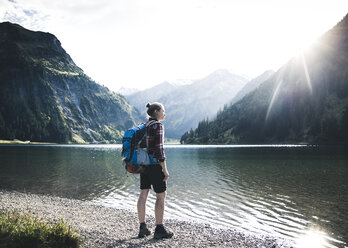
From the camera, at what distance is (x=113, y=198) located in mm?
26250

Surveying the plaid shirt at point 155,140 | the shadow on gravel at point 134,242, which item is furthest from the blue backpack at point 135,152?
the shadow on gravel at point 134,242

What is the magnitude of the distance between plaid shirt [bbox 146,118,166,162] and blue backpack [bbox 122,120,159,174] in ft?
0.54

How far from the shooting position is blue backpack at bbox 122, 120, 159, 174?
32.1 feet

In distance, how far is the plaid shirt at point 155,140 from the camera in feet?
32.0

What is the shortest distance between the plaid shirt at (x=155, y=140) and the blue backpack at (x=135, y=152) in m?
0.17

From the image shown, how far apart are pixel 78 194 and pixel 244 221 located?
1813cm

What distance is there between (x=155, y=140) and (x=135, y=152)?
0.88m

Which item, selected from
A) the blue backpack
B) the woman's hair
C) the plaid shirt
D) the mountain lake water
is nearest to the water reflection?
the mountain lake water

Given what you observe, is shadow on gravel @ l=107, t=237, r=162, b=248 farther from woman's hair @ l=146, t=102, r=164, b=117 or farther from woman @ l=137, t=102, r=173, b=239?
woman's hair @ l=146, t=102, r=164, b=117

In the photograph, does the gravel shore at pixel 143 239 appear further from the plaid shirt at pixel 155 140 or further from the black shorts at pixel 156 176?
the plaid shirt at pixel 155 140

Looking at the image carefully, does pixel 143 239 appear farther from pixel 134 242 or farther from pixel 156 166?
pixel 156 166

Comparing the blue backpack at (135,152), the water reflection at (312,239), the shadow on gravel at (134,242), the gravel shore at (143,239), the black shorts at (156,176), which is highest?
the blue backpack at (135,152)

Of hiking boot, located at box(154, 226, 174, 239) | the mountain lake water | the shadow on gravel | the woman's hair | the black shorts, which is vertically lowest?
the mountain lake water

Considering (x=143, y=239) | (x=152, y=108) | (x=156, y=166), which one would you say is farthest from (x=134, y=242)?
(x=152, y=108)
